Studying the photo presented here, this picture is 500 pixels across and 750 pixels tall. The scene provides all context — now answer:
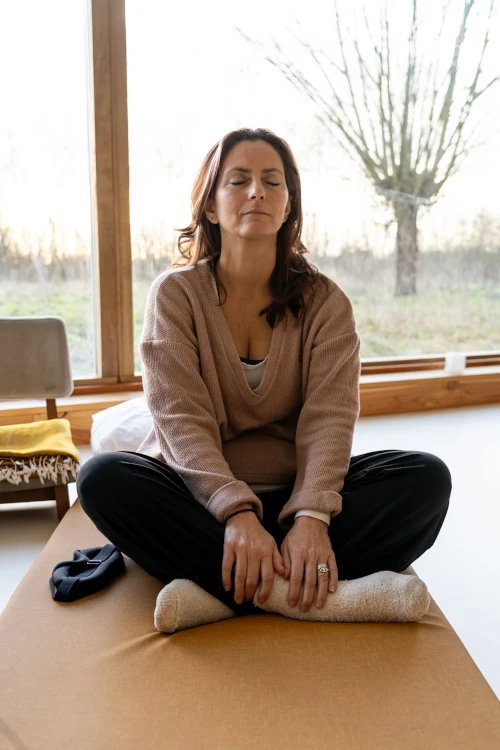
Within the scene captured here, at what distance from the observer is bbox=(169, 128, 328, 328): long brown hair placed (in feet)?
5.74

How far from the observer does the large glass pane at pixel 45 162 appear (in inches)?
117

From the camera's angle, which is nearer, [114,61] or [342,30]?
[114,61]

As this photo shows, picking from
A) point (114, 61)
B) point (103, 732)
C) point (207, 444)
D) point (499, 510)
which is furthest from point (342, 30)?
point (103, 732)

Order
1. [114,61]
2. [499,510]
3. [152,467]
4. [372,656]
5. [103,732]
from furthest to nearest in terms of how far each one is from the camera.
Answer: [114,61] < [499,510] < [152,467] < [372,656] < [103,732]

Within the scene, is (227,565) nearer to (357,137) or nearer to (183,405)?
(183,405)

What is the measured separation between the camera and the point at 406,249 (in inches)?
154

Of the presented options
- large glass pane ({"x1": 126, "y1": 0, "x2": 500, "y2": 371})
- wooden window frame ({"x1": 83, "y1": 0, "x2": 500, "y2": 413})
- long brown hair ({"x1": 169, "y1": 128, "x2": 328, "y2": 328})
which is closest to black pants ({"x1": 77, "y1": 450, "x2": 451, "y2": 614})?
long brown hair ({"x1": 169, "y1": 128, "x2": 328, "y2": 328})

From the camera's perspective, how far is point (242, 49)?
132 inches

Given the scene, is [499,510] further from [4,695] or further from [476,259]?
[476,259]

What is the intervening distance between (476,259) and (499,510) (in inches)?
80.5

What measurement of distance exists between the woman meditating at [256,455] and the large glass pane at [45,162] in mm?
1372

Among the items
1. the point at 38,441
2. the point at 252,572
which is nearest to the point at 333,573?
the point at 252,572

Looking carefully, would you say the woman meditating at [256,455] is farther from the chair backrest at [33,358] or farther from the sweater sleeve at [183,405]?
the chair backrest at [33,358]

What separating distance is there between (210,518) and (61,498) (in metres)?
0.93
